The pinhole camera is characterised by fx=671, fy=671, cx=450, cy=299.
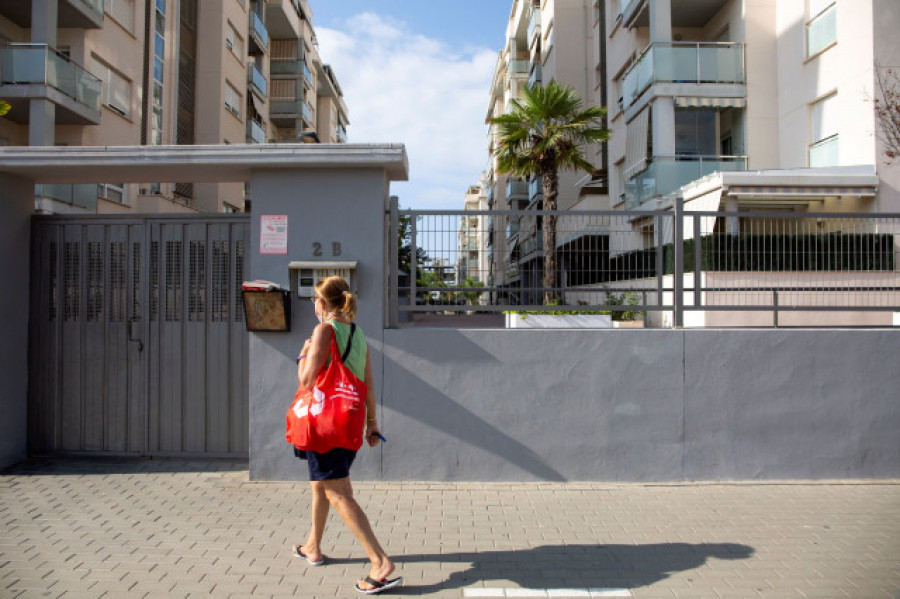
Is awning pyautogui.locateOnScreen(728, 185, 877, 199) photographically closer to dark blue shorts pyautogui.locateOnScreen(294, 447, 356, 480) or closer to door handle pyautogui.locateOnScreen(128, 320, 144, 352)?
door handle pyautogui.locateOnScreen(128, 320, 144, 352)

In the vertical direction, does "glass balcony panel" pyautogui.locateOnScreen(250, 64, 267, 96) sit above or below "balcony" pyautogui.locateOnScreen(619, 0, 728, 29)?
above

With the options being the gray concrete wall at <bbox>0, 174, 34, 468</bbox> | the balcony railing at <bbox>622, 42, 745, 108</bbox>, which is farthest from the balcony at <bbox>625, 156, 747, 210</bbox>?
the gray concrete wall at <bbox>0, 174, 34, 468</bbox>

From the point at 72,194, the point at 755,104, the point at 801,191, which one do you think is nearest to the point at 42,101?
the point at 72,194

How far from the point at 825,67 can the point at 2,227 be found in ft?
60.6

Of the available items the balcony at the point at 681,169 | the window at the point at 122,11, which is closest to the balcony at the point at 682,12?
the balcony at the point at 681,169

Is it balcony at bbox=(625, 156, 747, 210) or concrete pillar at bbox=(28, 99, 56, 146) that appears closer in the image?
concrete pillar at bbox=(28, 99, 56, 146)

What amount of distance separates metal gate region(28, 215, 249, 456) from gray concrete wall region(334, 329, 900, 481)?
1.74m

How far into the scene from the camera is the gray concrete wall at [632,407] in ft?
19.9

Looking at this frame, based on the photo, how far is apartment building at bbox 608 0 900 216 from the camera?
15500 mm

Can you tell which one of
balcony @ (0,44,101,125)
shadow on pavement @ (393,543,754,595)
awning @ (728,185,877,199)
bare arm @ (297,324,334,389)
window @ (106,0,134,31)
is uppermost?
window @ (106,0,134,31)

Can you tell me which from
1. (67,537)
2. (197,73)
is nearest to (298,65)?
(197,73)

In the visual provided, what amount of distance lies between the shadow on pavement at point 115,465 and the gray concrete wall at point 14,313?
24 cm

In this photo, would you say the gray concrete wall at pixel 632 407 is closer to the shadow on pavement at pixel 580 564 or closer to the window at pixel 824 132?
the shadow on pavement at pixel 580 564

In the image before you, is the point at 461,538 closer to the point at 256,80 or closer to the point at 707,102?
the point at 707,102
